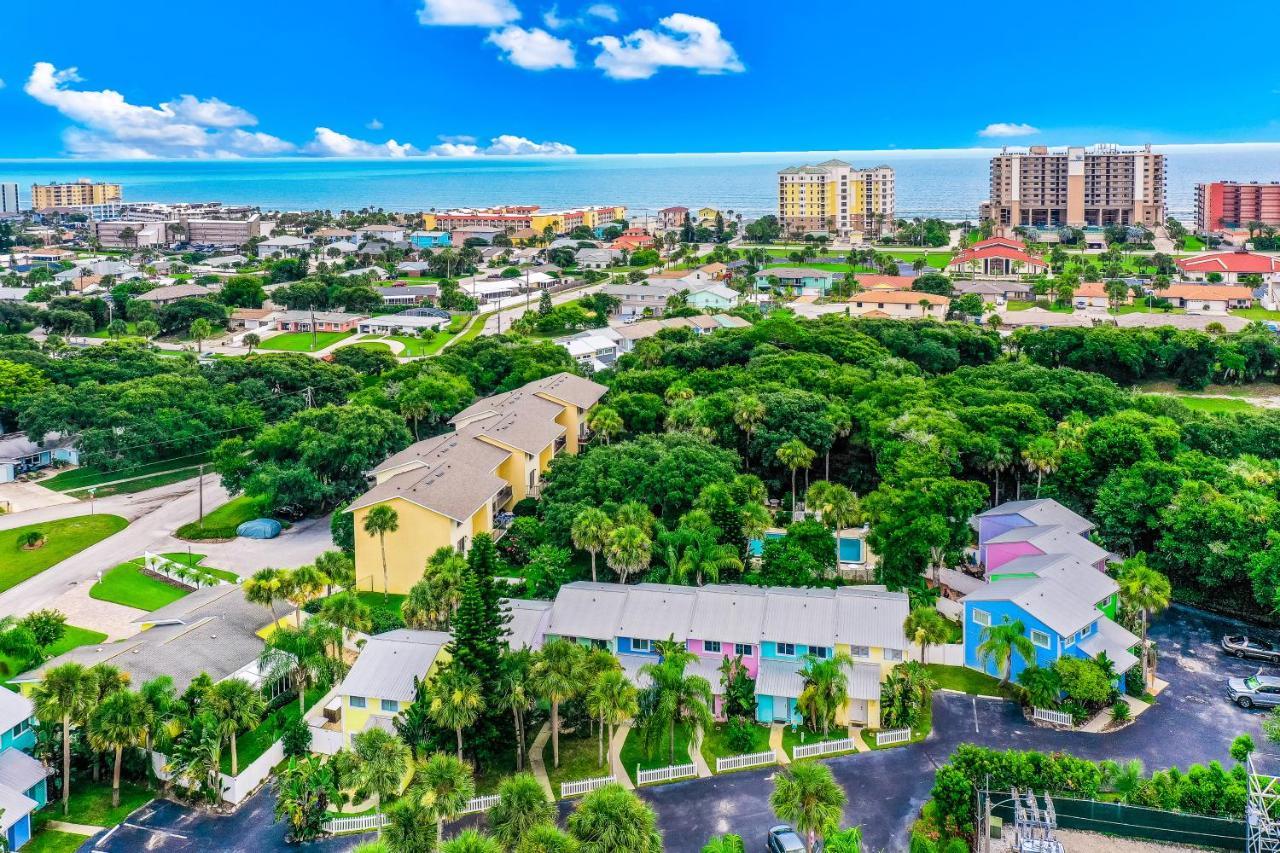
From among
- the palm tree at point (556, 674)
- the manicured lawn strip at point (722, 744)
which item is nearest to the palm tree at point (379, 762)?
the palm tree at point (556, 674)

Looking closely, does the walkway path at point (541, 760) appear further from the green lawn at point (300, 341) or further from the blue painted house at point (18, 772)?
the green lawn at point (300, 341)

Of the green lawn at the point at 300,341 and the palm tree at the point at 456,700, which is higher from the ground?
the green lawn at the point at 300,341

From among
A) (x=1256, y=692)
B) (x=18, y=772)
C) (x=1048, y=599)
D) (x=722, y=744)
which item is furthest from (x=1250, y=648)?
(x=18, y=772)

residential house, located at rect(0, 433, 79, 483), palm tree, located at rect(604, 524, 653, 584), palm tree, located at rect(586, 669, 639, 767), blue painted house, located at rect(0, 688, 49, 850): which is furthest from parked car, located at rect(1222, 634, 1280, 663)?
residential house, located at rect(0, 433, 79, 483)

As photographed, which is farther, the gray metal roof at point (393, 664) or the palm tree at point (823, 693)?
the gray metal roof at point (393, 664)

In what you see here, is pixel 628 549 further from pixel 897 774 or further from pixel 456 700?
pixel 897 774

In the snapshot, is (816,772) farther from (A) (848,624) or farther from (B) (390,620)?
(B) (390,620)

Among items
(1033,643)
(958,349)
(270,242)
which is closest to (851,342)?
(958,349)
